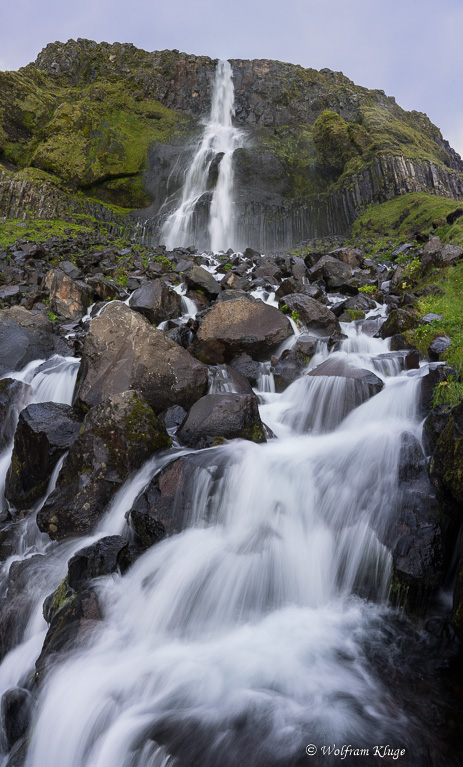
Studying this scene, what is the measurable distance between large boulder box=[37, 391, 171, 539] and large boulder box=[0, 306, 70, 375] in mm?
5067

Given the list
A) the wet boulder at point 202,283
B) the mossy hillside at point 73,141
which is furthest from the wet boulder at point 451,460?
the mossy hillside at point 73,141

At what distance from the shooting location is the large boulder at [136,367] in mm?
8016

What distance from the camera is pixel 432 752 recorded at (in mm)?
2822

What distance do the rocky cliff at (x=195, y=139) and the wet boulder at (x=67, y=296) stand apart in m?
18.0

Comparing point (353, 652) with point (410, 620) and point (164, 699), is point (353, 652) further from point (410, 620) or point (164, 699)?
point (164, 699)

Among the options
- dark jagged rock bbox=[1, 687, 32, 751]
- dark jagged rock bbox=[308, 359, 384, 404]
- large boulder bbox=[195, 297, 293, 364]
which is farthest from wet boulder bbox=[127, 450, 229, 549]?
large boulder bbox=[195, 297, 293, 364]

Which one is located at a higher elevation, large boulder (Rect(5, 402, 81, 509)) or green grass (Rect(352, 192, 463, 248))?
green grass (Rect(352, 192, 463, 248))

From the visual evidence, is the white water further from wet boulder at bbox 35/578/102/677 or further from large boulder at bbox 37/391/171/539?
large boulder at bbox 37/391/171/539

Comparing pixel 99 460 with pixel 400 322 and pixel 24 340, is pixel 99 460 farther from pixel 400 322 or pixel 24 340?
pixel 400 322

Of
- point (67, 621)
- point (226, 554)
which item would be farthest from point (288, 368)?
point (67, 621)

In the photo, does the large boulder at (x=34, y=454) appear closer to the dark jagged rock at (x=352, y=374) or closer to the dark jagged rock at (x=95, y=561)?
the dark jagged rock at (x=95, y=561)

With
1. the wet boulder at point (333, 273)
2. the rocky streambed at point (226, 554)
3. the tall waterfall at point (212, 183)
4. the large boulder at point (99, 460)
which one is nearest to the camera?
the rocky streambed at point (226, 554)

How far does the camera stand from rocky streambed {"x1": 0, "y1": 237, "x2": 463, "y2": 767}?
3.36 m

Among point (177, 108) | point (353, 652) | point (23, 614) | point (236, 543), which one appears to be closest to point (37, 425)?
point (23, 614)
